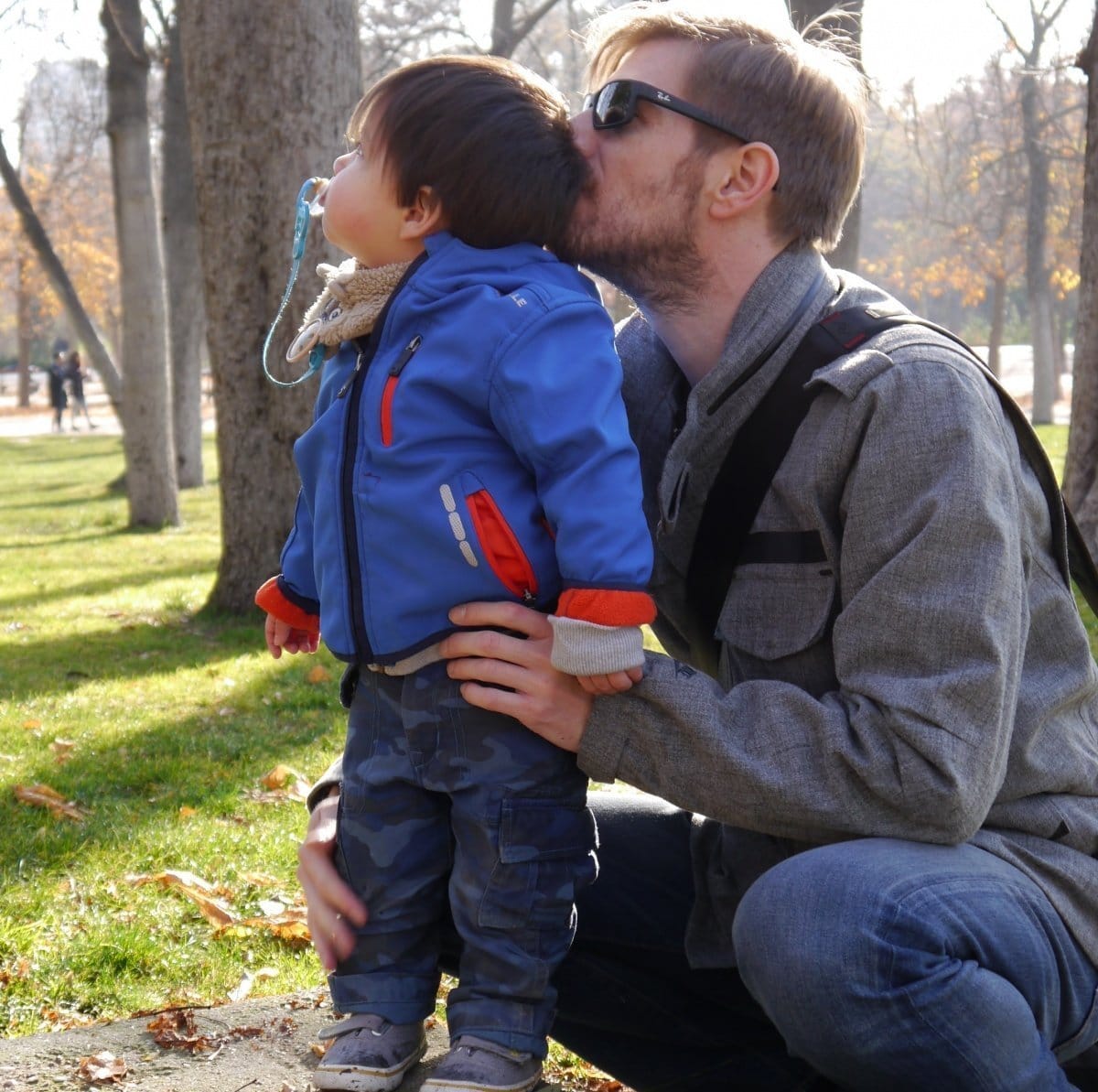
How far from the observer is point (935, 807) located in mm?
1845

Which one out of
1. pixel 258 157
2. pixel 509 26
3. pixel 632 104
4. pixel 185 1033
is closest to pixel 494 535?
pixel 632 104

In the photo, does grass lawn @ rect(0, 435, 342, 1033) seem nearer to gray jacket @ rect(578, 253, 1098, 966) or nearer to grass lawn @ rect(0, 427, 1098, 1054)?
grass lawn @ rect(0, 427, 1098, 1054)

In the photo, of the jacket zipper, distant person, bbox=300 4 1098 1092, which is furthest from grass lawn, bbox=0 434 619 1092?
the jacket zipper

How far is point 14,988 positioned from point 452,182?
2.12 m

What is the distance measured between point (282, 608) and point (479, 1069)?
0.90m

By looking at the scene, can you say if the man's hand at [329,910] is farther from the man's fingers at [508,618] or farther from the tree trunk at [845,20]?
the tree trunk at [845,20]

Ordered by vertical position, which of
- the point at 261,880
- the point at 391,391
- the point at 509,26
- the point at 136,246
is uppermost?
the point at 509,26

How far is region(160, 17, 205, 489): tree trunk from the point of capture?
1595 centimetres

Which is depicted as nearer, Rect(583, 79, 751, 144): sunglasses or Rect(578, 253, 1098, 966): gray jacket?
Rect(578, 253, 1098, 966): gray jacket

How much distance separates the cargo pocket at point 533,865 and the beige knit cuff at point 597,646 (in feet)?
0.95

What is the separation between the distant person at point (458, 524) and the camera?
2072mm

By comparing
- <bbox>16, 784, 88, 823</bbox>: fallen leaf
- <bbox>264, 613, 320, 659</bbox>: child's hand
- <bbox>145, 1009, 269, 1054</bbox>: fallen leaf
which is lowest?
<bbox>16, 784, 88, 823</bbox>: fallen leaf

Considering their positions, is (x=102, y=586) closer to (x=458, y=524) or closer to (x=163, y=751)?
(x=163, y=751)

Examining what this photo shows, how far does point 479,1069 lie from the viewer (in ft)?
6.81
